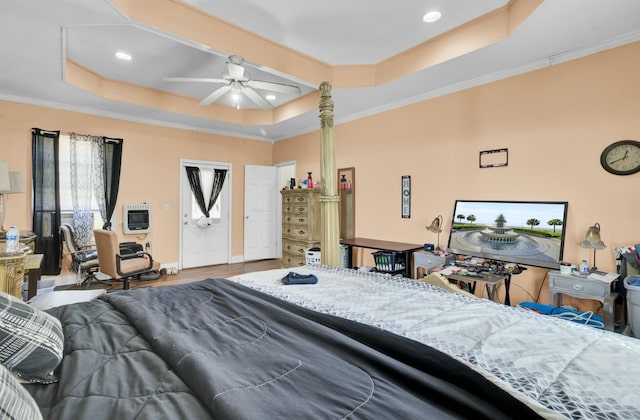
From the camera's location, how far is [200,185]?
582 centimetres

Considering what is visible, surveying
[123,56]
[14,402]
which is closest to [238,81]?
[123,56]

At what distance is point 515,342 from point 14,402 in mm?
1353

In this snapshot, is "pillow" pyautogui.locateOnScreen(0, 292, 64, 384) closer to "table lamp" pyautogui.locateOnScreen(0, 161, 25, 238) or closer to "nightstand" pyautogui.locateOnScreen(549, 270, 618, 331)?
"table lamp" pyautogui.locateOnScreen(0, 161, 25, 238)

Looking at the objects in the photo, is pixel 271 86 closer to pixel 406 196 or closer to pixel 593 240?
pixel 406 196

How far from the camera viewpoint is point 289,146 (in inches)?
250

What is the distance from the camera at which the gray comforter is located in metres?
0.76

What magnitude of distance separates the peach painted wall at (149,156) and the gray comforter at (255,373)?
4229 millimetres

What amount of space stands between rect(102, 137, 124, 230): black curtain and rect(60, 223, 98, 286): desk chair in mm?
511

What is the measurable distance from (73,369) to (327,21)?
10.3 feet

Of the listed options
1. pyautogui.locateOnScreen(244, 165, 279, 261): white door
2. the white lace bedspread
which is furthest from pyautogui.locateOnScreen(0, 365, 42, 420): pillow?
pyautogui.locateOnScreen(244, 165, 279, 261): white door

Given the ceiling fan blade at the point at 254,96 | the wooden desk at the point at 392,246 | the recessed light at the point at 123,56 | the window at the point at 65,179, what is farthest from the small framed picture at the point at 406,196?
the window at the point at 65,179

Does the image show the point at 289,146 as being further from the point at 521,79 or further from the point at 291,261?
the point at 521,79

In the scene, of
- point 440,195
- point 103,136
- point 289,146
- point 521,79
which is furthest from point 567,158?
point 103,136

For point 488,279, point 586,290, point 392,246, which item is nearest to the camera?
point 586,290
